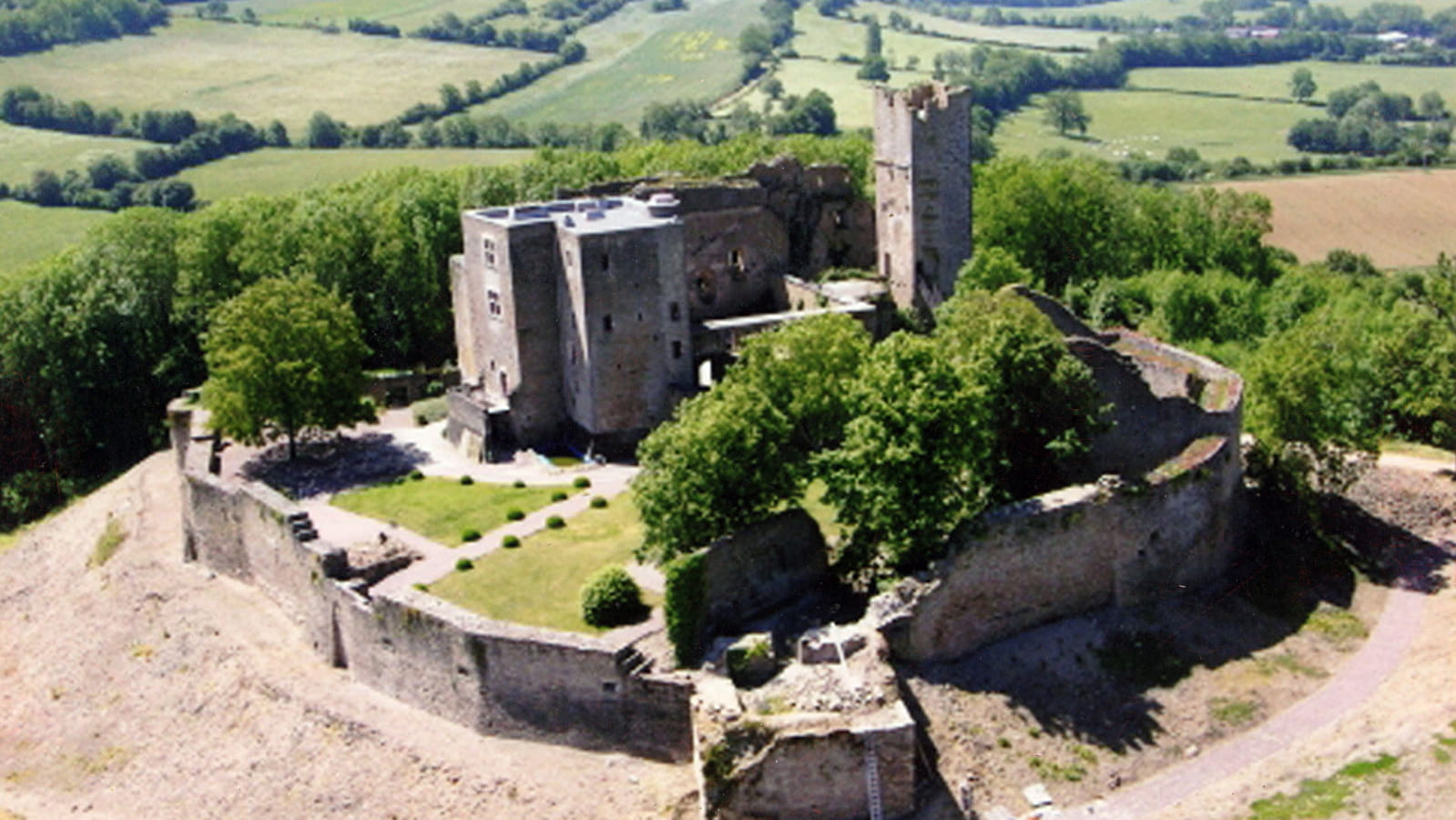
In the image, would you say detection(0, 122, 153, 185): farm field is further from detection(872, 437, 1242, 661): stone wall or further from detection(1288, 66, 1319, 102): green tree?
detection(1288, 66, 1319, 102): green tree

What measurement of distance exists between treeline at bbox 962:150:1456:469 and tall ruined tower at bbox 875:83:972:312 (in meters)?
1.71

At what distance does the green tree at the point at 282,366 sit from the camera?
5531cm

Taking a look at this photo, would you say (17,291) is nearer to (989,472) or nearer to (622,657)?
(622,657)

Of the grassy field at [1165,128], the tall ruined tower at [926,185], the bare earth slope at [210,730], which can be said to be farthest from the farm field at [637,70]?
the bare earth slope at [210,730]

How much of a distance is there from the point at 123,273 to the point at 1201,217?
49.1 meters

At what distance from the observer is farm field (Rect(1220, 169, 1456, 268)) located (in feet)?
299

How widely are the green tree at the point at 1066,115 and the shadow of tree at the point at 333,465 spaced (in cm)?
7934

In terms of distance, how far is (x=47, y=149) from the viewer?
4090 inches

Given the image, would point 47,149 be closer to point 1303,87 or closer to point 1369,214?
point 1369,214

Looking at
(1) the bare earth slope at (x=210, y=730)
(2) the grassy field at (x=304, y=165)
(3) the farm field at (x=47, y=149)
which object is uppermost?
(3) the farm field at (x=47, y=149)

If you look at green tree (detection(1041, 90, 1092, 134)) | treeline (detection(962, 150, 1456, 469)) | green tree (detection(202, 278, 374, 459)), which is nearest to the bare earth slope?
green tree (detection(202, 278, 374, 459))

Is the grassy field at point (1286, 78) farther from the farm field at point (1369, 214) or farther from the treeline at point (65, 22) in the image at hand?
the treeline at point (65, 22)

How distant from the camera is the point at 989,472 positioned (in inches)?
1636

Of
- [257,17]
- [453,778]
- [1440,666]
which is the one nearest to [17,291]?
[453,778]
